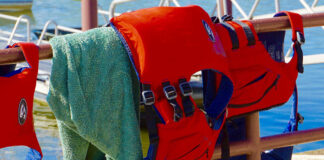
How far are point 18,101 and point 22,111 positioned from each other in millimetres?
25

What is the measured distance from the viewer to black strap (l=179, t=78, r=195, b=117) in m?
1.18

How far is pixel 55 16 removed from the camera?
19219mm

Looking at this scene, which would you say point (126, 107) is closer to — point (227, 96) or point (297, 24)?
point (227, 96)

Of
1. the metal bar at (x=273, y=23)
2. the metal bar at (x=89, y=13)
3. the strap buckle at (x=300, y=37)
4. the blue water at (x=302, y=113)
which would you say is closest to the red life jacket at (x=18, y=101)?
the metal bar at (x=273, y=23)

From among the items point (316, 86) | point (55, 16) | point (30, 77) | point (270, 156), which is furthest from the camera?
point (55, 16)

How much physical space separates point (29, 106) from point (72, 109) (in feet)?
0.32

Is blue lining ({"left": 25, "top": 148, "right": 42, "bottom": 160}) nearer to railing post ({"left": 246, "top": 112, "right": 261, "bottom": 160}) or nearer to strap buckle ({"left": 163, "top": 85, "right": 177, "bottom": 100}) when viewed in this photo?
strap buckle ({"left": 163, "top": 85, "right": 177, "bottom": 100})

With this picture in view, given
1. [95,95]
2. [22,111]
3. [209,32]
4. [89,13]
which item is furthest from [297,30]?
[89,13]

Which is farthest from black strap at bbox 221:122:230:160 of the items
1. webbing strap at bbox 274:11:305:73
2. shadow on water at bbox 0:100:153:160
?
shadow on water at bbox 0:100:153:160

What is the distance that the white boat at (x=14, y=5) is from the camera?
66.5 ft

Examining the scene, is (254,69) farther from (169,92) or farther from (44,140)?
(44,140)

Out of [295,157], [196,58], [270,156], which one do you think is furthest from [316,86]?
[196,58]

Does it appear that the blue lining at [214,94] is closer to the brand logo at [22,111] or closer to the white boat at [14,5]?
the brand logo at [22,111]

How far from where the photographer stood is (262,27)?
4.35 feet
